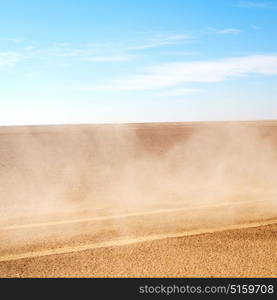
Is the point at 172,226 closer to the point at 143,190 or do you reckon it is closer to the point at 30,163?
the point at 143,190

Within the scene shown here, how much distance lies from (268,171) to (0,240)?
1078 centimetres

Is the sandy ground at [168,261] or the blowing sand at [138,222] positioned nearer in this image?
the sandy ground at [168,261]

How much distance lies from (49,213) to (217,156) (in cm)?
1262

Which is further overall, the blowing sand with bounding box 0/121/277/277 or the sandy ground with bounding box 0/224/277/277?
the blowing sand with bounding box 0/121/277/277

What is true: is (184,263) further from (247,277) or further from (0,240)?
(0,240)

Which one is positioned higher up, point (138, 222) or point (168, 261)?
point (168, 261)

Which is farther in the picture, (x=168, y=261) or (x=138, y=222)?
(x=138, y=222)

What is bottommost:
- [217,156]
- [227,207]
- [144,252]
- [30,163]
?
[217,156]

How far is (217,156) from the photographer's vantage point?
19203 millimetres
